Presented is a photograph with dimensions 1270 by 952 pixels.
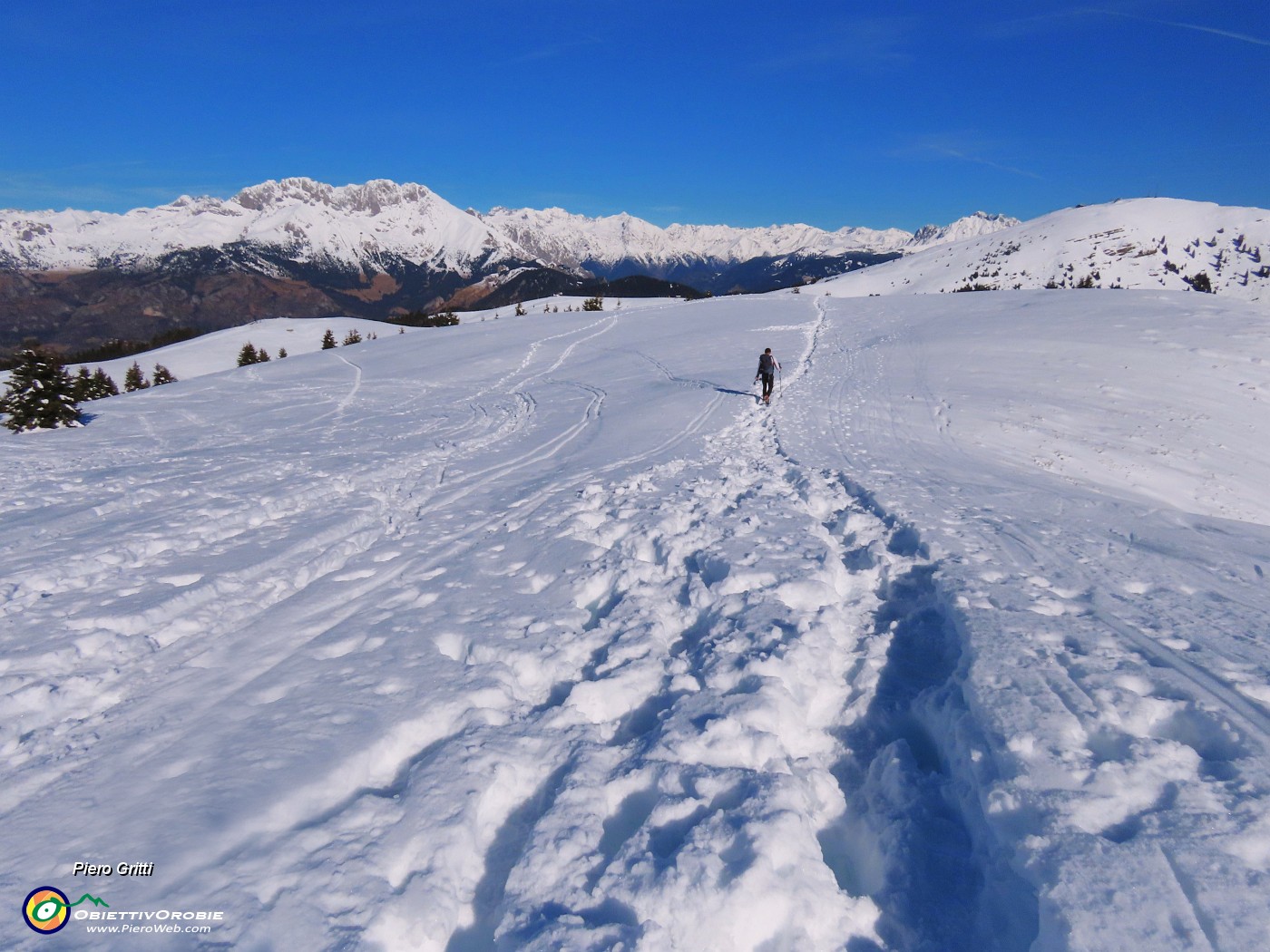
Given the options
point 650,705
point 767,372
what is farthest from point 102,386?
point 650,705

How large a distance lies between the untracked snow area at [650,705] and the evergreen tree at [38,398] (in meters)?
12.5

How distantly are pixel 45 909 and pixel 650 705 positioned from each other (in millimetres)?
3843

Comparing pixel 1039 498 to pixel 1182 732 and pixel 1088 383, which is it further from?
pixel 1088 383

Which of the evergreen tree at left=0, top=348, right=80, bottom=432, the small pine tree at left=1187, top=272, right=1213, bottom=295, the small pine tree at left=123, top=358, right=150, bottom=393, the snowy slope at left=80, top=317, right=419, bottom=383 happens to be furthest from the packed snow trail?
the small pine tree at left=1187, top=272, right=1213, bottom=295

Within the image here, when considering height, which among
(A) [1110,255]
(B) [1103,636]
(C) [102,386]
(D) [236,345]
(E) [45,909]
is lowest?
(E) [45,909]

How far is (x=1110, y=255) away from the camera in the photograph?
126062mm

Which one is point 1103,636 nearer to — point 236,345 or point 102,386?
point 102,386

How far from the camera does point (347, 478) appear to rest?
39.9 ft

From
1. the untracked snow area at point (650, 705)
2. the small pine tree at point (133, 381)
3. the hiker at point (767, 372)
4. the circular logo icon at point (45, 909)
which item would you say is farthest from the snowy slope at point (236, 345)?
the circular logo icon at point (45, 909)

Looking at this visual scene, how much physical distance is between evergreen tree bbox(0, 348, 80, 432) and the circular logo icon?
24769mm

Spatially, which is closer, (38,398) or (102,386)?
(38,398)

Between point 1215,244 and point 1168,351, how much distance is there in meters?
154

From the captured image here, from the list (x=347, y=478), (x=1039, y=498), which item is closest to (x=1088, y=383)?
(x=1039, y=498)

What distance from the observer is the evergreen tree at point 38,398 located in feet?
70.4
